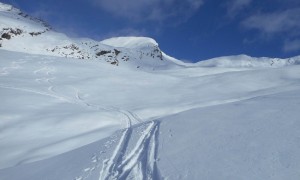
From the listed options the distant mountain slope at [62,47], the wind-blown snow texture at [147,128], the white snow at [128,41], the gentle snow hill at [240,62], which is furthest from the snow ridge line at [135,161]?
the gentle snow hill at [240,62]

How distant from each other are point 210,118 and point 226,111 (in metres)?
1.32

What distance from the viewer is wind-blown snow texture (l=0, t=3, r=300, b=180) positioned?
27.0ft

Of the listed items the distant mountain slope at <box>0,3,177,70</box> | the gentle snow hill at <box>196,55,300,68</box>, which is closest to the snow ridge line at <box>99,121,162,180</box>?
the distant mountain slope at <box>0,3,177,70</box>

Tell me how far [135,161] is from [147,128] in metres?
4.10

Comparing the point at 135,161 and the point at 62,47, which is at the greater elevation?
the point at 62,47

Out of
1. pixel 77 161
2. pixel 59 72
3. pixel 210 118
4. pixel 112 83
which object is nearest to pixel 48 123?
pixel 77 161

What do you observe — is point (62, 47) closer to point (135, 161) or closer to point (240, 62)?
point (135, 161)

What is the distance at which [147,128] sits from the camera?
521 inches

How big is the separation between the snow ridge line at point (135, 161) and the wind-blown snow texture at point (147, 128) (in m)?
0.03

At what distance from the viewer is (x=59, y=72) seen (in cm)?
3334

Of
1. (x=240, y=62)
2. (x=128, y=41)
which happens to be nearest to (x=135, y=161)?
(x=128, y=41)

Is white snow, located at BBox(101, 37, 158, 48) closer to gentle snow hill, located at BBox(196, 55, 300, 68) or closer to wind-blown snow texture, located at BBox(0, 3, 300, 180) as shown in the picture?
gentle snow hill, located at BBox(196, 55, 300, 68)

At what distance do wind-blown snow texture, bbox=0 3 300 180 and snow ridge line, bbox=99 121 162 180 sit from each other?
3 centimetres

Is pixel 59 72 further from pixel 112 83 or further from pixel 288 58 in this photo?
pixel 288 58
